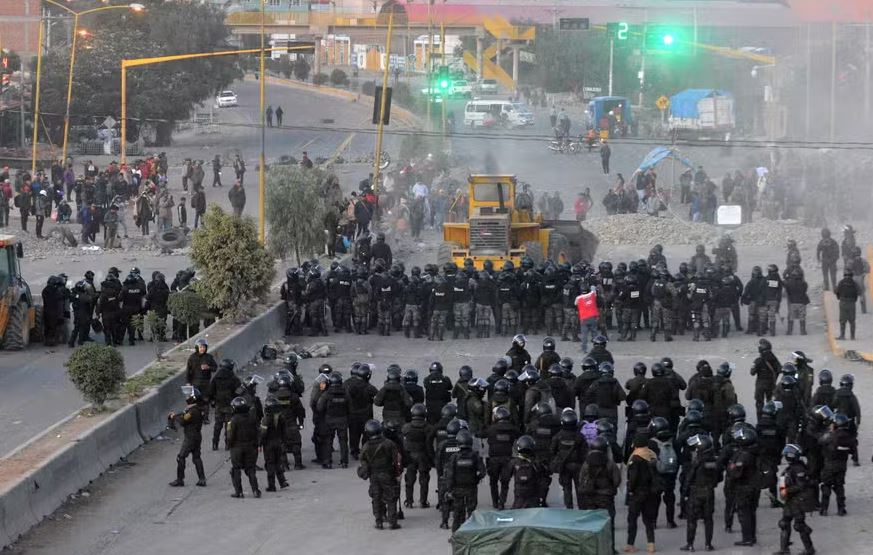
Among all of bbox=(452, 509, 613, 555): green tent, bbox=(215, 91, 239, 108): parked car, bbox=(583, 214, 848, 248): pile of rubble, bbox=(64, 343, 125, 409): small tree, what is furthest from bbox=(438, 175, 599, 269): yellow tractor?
bbox=(215, 91, 239, 108): parked car

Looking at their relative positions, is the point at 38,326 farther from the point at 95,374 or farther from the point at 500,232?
the point at 500,232

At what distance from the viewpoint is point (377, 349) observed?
1088 inches

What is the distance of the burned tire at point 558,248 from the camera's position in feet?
111

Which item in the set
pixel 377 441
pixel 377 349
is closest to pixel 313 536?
pixel 377 441

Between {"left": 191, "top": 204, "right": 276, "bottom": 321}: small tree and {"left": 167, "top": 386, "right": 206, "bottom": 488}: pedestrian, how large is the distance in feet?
29.0

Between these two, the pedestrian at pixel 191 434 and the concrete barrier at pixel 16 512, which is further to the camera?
the pedestrian at pixel 191 434

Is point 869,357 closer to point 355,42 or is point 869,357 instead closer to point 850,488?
point 850,488

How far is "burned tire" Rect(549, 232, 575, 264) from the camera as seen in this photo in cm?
3369

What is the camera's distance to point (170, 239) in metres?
40.4

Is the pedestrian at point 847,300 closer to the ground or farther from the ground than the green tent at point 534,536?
farther from the ground

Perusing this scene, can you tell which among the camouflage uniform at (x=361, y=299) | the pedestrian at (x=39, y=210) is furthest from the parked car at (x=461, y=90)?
the camouflage uniform at (x=361, y=299)

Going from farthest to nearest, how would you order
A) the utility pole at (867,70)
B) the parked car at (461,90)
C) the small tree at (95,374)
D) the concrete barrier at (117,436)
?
1. the parked car at (461,90)
2. the utility pole at (867,70)
3. the small tree at (95,374)
4. the concrete barrier at (117,436)

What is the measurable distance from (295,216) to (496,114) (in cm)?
4107

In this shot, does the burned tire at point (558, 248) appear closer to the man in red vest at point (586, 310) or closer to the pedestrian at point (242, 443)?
the man in red vest at point (586, 310)
